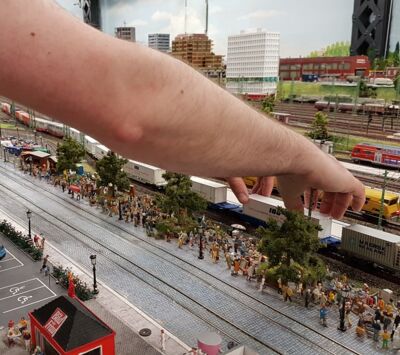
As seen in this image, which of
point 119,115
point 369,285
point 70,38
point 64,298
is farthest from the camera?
point 369,285

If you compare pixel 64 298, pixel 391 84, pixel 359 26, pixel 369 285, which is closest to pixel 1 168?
pixel 64 298

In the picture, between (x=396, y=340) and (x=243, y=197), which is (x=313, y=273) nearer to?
(x=396, y=340)

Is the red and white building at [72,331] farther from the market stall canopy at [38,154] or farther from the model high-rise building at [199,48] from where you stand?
the model high-rise building at [199,48]

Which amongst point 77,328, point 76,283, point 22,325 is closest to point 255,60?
point 76,283

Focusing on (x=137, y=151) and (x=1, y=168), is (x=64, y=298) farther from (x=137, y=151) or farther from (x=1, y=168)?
(x=1, y=168)

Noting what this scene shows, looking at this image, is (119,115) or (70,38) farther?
(119,115)

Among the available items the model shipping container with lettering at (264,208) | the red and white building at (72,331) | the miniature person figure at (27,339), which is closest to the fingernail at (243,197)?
the red and white building at (72,331)

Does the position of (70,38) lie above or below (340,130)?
above

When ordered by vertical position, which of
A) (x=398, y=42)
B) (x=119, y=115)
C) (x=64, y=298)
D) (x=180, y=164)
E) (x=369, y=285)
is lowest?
(x=369, y=285)
